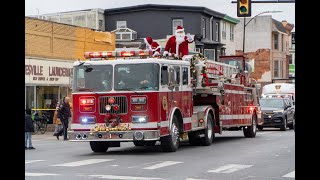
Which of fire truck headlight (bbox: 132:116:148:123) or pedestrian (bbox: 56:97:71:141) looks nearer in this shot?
fire truck headlight (bbox: 132:116:148:123)

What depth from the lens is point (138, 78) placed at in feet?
52.7

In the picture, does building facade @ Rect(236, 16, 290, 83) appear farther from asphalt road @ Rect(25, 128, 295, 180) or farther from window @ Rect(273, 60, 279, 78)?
asphalt road @ Rect(25, 128, 295, 180)

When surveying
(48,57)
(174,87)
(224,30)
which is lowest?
(174,87)

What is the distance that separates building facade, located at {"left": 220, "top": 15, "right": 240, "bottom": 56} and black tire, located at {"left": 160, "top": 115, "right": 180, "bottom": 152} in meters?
43.1

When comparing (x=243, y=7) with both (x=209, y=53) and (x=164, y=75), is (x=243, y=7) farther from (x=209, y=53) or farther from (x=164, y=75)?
(x=209, y=53)

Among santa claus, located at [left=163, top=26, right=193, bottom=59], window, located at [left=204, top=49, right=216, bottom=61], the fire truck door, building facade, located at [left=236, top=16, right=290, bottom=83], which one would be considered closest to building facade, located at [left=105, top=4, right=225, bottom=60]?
window, located at [left=204, top=49, right=216, bottom=61]

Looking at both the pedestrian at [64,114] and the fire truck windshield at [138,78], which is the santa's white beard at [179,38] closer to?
the fire truck windshield at [138,78]

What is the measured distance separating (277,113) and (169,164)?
732 inches

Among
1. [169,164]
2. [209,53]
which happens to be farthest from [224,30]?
[169,164]

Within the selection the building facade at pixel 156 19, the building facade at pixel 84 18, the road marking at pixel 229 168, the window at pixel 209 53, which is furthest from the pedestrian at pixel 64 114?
the window at pixel 209 53

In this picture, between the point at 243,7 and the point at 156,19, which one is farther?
the point at 156,19

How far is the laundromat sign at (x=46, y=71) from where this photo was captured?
32.5m

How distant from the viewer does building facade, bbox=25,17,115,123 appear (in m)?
32.8
